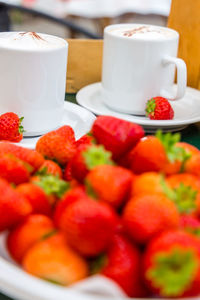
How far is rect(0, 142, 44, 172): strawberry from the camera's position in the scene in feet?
1.72

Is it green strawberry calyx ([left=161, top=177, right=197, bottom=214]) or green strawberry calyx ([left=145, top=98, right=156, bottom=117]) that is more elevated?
green strawberry calyx ([left=161, top=177, right=197, bottom=214])

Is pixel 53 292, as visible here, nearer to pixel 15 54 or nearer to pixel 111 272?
pixel 111 272

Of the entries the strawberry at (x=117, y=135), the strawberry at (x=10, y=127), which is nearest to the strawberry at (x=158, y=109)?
the strawberry at (x=10, y=127)

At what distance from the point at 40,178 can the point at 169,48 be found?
0.56 m

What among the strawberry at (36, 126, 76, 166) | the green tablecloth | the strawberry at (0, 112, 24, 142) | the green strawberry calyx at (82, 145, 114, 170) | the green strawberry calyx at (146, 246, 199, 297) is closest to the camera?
the green strawberry calyx at (146, 246, 199, 297)

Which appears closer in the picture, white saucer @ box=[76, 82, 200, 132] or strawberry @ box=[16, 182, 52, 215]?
strawberry @ box=[16, 182, 52, 215]

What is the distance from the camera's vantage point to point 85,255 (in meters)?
0.38

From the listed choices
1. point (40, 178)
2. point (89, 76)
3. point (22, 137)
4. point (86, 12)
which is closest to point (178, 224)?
point (40, 178)

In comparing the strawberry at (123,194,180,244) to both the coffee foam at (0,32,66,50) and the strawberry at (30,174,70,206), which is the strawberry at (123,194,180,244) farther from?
the coffee foam at (0,32,66,50)

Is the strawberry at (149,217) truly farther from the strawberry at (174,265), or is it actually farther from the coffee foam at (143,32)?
the coffee foam at (143,32)

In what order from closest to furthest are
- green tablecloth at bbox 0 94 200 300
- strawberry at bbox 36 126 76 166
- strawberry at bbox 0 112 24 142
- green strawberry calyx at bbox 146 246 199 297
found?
1. green strawberry calyx at bbox 146 246 199 297
2. strawberry at bbox 36 126 76 166
3. strawberry at bbox 0 112 24 142
4. green tablecloth at bbox 0 94 200 300

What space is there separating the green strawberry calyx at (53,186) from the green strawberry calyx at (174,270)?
0.15 metres

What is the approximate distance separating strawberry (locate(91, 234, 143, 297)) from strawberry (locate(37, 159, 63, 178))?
0.15 metres

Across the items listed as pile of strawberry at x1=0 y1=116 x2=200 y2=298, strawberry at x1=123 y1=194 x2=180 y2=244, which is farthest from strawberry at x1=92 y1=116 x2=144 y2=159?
strawberry at x1=123 y1=194 x2=180 y2=244
